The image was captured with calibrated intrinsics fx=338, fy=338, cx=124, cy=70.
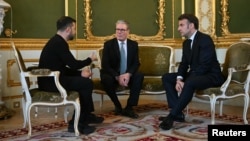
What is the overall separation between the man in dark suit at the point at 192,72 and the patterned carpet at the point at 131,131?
0.16 meters

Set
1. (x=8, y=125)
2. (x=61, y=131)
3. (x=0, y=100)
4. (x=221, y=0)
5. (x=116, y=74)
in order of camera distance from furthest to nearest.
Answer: (x=221, y=0)
(x=0, y=100)
(x=116, y=74)
(x=8, y=125)
(x=61, y=131)

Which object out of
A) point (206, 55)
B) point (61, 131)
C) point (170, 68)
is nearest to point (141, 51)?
point (170, 68)

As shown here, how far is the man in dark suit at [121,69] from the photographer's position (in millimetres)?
3899

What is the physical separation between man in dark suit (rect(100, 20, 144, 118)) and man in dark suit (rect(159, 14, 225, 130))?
0.44m

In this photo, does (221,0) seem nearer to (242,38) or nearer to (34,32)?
(242,38)

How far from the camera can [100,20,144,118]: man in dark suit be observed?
3.90m

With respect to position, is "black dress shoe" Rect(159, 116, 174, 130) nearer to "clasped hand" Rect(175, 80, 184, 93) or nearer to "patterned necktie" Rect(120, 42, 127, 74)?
"clasped hand" Rect(175, 80, 184, 93)

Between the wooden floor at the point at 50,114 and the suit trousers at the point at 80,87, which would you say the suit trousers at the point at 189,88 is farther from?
the wooden floor at the point at 50,114

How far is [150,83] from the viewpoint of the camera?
404cm

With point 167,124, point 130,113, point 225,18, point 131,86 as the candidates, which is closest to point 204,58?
point 167,124

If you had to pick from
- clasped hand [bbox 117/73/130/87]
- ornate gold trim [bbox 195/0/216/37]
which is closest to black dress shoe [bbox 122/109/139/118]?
clasped hand [bbox 117/73/130/87]

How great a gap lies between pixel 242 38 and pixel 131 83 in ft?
5.86

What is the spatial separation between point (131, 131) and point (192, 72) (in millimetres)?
889

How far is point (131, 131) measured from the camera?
3.27 meters
